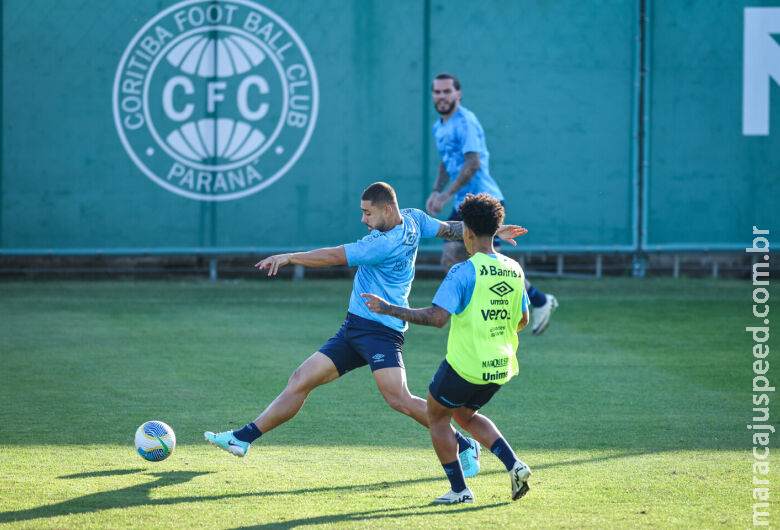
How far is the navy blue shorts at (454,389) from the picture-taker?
499 centimetres

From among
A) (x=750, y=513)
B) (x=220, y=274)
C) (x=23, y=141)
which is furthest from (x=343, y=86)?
(x=750, y=513)

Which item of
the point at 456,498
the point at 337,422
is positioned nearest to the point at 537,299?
the point at 337,422

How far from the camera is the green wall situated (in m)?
13.3

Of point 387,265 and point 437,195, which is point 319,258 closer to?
point 387,265

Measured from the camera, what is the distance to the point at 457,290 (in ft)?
16.2

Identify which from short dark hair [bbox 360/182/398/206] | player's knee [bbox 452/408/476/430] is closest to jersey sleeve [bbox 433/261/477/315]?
player's knee [bbox 452/408/476/430]

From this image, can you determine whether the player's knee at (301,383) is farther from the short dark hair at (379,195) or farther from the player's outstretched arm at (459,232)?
the player's outstretched arm at (459,232)

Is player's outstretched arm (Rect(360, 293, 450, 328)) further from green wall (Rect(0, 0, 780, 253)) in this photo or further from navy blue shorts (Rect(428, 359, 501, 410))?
green wall (Rect(0, 0, 780, 253))

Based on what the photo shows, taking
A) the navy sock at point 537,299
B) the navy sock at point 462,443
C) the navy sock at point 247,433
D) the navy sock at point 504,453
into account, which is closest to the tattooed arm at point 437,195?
the navy sock at point 537,299

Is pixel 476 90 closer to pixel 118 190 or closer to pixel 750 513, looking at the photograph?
pixel 118 190

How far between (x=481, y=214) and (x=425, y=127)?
8.79 m

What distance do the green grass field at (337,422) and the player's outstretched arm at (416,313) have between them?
0.94 m

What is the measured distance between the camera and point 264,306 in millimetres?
12156

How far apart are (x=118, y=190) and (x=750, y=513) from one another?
10247 mm
